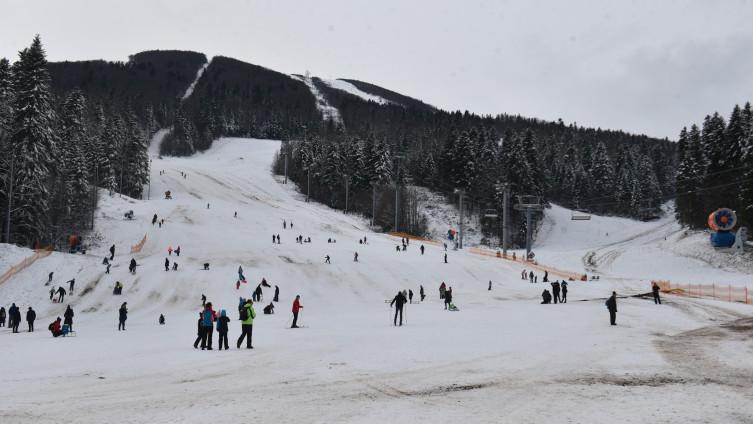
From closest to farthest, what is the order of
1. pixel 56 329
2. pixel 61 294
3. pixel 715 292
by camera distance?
pixel 56 329
pixel 61 294
pixel 715 292

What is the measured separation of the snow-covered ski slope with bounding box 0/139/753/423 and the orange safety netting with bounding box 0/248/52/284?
70 centimetres

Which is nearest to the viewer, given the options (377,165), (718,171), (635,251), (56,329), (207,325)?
(207,325)

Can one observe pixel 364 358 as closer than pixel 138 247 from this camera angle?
Yes

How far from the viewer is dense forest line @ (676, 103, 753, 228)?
2175 inches

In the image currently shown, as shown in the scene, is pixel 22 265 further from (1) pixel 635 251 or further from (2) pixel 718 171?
(2) pixel 718 171

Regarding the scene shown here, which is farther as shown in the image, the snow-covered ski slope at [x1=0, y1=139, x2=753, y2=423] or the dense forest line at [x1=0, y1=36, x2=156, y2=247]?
the dense forest line at [x1=0, y1=36, x2=156, y2=247]

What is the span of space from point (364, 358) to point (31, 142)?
4517 centimetres

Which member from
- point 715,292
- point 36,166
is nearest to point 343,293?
point 715,292

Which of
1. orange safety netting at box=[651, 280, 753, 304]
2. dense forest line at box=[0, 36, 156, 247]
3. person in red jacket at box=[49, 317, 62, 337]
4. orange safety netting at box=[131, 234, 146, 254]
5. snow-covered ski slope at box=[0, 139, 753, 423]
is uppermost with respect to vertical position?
dense forest line at box=[0, 36, 156, 247]

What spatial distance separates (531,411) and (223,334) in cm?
947

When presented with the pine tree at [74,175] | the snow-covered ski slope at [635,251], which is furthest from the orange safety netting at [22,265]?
the snow-covered ski slope at [635,251]

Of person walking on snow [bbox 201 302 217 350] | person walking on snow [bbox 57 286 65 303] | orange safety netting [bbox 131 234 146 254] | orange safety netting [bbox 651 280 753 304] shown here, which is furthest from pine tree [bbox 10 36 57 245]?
orange safety netting [bbox 651 280 753 304]

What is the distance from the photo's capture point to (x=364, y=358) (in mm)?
13109

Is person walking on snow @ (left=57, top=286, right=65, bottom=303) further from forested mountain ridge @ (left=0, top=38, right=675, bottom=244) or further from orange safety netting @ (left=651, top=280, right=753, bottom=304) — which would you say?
orange safety netting @ (left=651, top=280, right=753, bottom=304)
